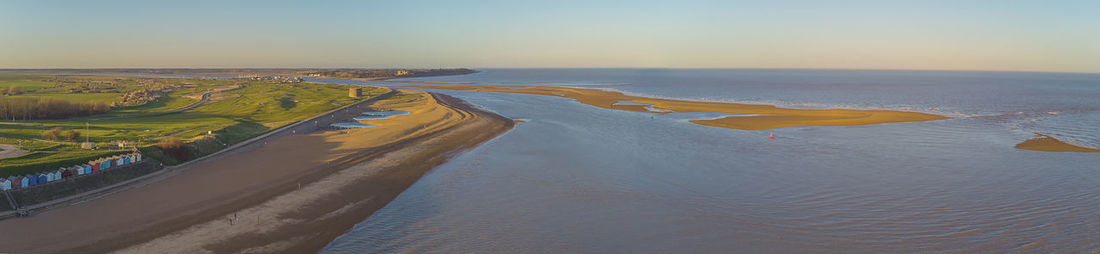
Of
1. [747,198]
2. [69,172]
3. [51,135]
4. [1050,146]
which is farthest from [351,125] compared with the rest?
[1050,146]

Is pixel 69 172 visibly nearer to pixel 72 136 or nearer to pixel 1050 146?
pixel 72 136

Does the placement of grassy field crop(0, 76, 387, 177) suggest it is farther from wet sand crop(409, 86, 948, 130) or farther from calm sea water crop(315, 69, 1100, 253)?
wet sand crop(409, 86, 948, 130)

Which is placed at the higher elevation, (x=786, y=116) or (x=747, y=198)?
(x=786, y=116)

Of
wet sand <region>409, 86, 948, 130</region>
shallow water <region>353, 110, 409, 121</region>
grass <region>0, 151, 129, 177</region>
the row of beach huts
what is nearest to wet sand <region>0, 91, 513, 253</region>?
the row of beach huts

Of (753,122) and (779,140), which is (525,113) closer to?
(753,122)

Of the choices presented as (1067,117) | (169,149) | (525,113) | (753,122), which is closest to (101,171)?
(169,149)
